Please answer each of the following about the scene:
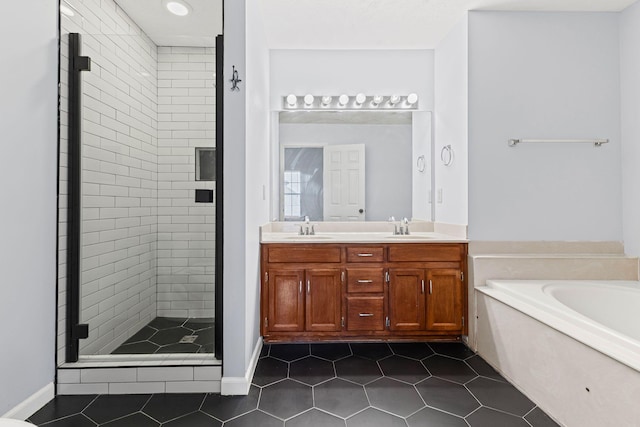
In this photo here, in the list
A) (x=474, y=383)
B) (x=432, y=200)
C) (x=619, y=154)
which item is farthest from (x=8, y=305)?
(x=619, y=154)

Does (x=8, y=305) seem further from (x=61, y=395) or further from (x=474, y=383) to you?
(x=474, y=383)

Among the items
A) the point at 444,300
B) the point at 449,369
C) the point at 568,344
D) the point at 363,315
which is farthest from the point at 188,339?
the point at 568,344

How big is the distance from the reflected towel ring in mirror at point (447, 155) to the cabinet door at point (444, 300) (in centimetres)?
91

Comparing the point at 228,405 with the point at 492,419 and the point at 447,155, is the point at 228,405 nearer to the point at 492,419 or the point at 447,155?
the point at 492,419

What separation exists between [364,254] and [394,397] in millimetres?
977

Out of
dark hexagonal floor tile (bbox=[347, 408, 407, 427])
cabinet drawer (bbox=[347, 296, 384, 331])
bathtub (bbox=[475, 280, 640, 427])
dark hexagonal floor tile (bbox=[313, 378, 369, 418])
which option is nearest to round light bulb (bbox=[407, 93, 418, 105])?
bathtub (bbox=[475, 280, 640, 427])

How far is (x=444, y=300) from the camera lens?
2.50m

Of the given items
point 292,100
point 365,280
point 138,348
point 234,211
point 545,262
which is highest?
point 292,100

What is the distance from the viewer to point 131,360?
1.93m

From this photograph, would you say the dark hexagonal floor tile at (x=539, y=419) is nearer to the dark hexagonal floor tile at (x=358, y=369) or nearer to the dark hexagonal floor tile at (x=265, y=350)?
the dark hexagonal floor tile at (x=358, y=369)

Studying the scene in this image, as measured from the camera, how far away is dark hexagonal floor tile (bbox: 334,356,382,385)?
6.66 ft

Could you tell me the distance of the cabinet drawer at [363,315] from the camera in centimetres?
249

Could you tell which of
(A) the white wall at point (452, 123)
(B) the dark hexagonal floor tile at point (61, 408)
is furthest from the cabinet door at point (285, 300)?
(A) the white wall at point (452, 123)

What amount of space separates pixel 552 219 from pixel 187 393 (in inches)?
108
